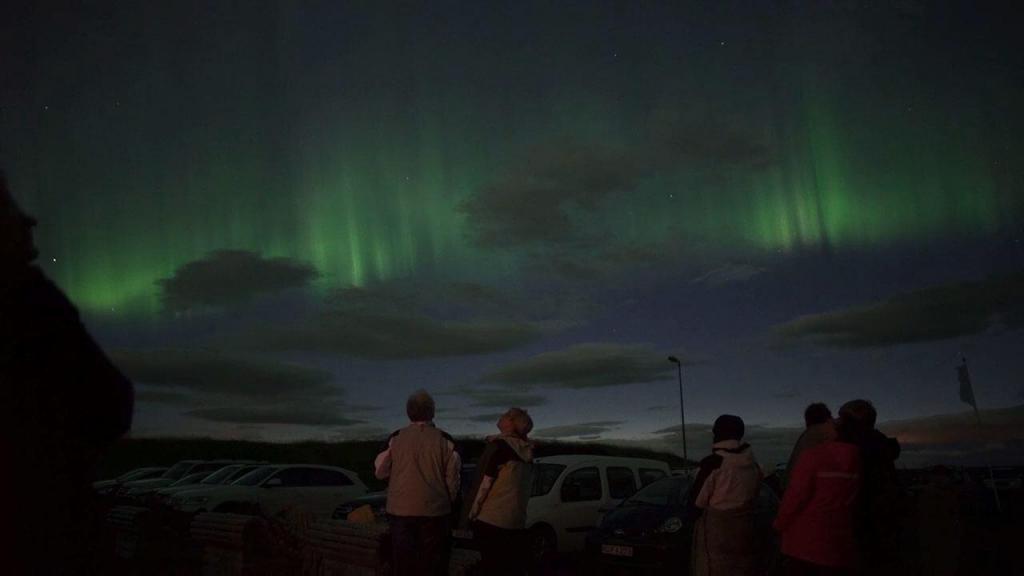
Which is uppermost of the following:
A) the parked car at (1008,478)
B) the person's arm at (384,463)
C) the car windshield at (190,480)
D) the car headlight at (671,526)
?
the person's arm at (384,463)

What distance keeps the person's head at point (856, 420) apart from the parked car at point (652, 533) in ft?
16.5

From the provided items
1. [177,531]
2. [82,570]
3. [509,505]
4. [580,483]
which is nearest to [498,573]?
[509,505]

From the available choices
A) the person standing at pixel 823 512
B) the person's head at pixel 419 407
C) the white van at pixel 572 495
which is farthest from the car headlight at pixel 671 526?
the person standing at pixel 823 512

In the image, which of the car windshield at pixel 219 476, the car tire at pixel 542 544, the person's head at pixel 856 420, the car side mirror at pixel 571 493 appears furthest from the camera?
the car windshield at pixel 219 476

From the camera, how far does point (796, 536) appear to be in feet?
17.9

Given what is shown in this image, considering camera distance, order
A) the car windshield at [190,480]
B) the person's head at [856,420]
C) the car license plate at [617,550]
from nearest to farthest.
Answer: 1. the person's head at [856,420]
2. the car license plate at [617,550]
3. the car windshield at [190,480]

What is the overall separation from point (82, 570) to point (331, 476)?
18.4 m

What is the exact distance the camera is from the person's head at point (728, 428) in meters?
6.81

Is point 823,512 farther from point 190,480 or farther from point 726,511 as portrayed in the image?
point 190,480

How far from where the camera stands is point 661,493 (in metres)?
12.3

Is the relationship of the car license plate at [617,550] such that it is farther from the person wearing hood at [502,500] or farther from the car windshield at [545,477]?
the person wearing hood at [502,500]

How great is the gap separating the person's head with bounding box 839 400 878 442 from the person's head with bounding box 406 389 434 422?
3.25 metres

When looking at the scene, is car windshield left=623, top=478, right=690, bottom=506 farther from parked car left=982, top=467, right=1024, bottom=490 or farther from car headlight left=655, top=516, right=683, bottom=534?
parked car left=982, top=467, right=1024, bottom=490

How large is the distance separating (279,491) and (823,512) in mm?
14290
